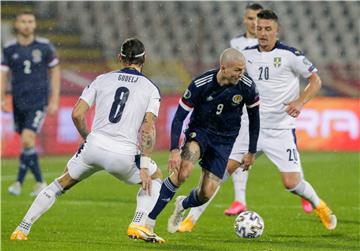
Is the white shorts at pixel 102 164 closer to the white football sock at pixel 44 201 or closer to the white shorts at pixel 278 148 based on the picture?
the white football sock at pixel 44 201

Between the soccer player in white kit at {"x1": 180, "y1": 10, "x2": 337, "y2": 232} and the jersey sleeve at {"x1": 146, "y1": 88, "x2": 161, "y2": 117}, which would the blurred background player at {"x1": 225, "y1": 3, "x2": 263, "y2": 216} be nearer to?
the soccer player in white kit at {"x1": 180, "y1": 10, "x2": 337, "y2": 232}

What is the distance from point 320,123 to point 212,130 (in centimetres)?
1368

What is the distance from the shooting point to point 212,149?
372 inches

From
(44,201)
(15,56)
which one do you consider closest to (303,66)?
(44,201)

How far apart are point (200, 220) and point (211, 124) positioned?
226 centimetres

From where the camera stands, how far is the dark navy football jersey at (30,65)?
14.1 m

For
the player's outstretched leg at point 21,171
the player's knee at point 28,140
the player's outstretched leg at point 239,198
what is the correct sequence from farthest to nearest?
the player's outstretched leg at point 21,171 → the player's knee at point 28,140 → the player's outstretched leg at point 239,198

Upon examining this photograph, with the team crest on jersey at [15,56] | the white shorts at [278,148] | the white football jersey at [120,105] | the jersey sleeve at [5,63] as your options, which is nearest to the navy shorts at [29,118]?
the jersey sleeve at [5,63]

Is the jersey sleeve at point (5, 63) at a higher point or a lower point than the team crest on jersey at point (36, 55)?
lower

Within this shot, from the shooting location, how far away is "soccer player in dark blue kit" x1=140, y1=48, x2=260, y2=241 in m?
9.01

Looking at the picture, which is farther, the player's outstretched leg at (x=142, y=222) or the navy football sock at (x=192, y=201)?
the navy football sock at (x=192, y=201)

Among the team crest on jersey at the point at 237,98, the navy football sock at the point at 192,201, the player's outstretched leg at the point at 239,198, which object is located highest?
the team crest on jersey at the point at 237,98

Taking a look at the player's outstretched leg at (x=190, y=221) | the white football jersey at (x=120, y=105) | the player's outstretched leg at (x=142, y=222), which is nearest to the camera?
the white football jersey at (x=120, y=105)

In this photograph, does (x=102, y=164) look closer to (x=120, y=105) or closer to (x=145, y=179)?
(x=145, y=179)
